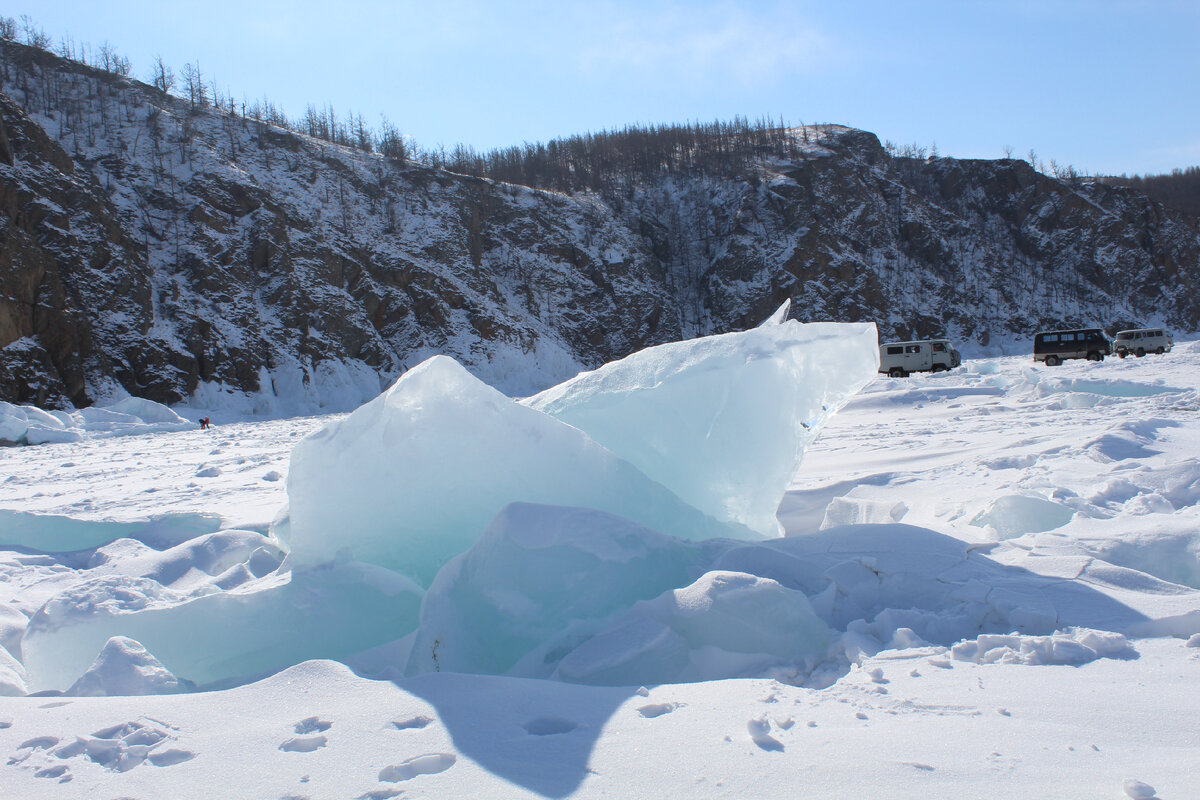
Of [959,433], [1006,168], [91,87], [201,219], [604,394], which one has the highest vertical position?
[91,87]

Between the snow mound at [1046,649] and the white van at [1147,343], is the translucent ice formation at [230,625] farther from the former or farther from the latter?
the white van at [1147,343]

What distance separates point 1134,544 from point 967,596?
3.89 feet

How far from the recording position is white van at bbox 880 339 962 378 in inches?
971

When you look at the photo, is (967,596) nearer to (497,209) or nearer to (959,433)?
(959,433)

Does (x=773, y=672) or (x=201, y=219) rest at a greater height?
(x=201, y=219)

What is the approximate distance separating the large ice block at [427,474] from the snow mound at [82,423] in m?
16.4

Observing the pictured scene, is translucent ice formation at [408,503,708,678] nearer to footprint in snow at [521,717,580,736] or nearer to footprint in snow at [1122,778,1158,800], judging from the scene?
footprint in snow at [521,717,580,736]

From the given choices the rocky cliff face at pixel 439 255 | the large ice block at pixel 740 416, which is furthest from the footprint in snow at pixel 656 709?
the rocky cliff face at pixel 439 255

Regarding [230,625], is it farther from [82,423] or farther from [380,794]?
[82,423]

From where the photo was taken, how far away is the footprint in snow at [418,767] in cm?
185

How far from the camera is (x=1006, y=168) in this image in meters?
52.5

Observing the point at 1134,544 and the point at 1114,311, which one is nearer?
the point at 1134,544

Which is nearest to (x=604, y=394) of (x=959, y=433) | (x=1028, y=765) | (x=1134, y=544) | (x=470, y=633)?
(x=470, y=633)

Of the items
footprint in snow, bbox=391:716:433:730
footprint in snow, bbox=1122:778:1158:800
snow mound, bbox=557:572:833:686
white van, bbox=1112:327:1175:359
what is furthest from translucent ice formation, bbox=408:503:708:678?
white van, bbox=1112:327:1175:359
